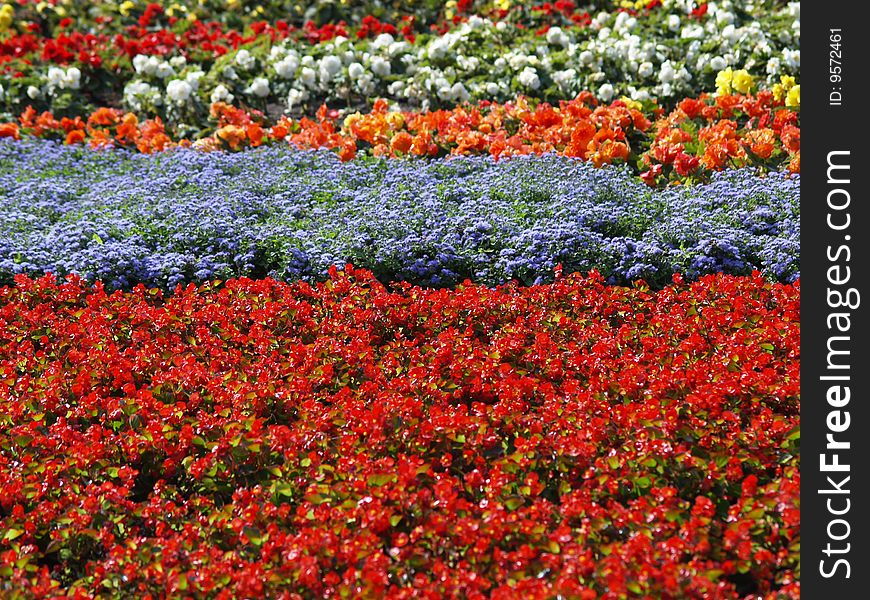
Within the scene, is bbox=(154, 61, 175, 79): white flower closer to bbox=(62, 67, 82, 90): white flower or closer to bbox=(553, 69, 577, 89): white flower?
bbox=(62, 67, 82, 90): white flower

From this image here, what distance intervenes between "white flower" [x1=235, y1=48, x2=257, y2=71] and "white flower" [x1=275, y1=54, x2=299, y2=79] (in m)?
0.32

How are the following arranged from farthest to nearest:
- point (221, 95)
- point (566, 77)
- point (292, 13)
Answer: point (292, 13) < point (221, 95) < point (566, 77)

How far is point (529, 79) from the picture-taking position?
7.51 meters

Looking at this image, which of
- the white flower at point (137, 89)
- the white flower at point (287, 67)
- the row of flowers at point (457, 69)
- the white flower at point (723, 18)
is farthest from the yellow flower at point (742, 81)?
the white flower at point (137, 89)

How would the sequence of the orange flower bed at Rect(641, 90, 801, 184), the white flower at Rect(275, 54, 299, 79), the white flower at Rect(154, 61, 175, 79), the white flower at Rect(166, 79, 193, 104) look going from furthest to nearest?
the white flower at Rect(154, 61, 175, 79) < the white flower at Rect(275, 54, 299, 79) < the white flower at Rect(166, 79, 193, 104) < the orange flower bed at Rect(641, 90, 801, 184)

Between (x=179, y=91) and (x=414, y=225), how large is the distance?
364 cm

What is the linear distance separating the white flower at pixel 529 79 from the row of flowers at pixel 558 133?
33 centimetres

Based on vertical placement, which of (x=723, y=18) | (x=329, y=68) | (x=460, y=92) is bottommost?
(x=460, y=92)

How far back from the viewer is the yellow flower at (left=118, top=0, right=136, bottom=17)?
1070cm

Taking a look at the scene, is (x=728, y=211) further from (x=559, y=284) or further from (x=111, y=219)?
(x=111, y=219)

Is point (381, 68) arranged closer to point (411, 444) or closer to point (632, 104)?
point (632, 104)

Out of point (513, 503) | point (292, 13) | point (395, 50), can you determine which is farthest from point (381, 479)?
point (292, 13)

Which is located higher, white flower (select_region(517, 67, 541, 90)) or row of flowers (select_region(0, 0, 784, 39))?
row of flowers (select_region(0, 0, 784, 39))

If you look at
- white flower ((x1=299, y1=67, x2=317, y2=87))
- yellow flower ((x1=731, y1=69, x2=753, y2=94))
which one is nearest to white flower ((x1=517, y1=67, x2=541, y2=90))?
yellow flower ((x1=731, y1=69, x2=753, y2=94))
